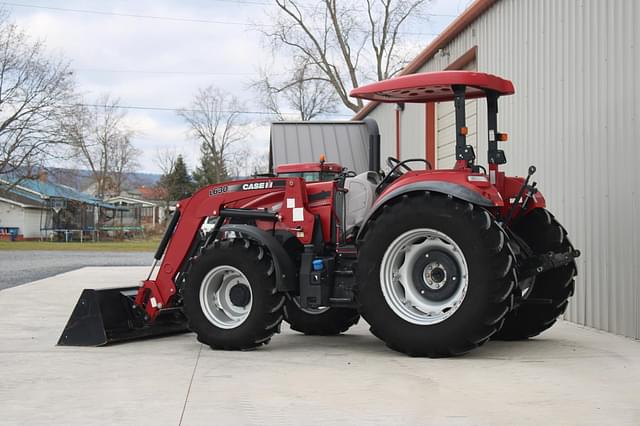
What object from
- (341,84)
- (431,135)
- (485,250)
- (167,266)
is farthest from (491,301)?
(341,84)

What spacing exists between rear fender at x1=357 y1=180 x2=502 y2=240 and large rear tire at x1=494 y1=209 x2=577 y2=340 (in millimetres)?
1207

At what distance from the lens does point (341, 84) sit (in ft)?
152

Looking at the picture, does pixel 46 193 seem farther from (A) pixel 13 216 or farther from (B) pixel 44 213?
(A) pixel 13 216

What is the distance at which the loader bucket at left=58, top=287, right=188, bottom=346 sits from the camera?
8.49 meters

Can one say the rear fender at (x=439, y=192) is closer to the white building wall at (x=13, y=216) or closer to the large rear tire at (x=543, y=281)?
the large rear tire at (x=543, y=281)

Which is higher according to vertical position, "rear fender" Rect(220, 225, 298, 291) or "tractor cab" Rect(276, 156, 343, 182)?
"tractor cab" Rect(276, 156, 343, 182)

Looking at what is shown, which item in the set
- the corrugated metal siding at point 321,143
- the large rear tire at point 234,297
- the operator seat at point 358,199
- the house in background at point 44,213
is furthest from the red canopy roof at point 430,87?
the house in background at point 44,213

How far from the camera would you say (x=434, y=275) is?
7.39 m

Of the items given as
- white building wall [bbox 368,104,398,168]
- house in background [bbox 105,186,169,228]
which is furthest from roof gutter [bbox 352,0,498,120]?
house in background [bbox 105,186,169,228]

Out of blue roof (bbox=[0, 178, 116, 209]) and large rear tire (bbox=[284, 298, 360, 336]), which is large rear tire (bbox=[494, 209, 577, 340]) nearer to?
large rear tire (bbox=[284, 298, 360, 336])

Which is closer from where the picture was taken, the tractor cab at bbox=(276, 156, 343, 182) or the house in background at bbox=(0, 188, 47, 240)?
the tractor cab at bbox=(276, 156, 343, 182)

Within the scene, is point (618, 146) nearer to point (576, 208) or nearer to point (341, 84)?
point (576, 208)

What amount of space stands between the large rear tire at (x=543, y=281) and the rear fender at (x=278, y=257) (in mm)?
2302

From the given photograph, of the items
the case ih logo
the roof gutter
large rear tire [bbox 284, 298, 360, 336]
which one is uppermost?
the roof gutter
